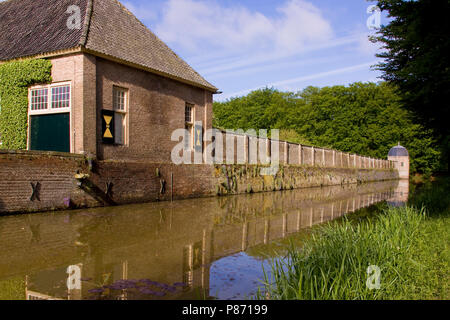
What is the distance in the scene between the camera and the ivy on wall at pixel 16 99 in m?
13.1

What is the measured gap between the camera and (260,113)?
2233 inches

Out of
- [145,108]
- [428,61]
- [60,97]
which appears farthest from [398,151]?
Answer: [60,97]

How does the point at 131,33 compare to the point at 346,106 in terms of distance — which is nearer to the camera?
the point at 131,33

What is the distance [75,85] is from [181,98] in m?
5.49

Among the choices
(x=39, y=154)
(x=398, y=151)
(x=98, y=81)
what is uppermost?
(x=98, y=81)

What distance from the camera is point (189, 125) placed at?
17.6 meters

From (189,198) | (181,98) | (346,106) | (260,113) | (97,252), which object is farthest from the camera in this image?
(260,113)

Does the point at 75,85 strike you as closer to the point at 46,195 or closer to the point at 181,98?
the point at 46,195

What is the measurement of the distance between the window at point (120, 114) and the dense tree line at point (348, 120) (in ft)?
119

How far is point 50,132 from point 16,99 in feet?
6.36

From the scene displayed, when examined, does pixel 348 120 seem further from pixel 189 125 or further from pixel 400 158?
pixel 189 125

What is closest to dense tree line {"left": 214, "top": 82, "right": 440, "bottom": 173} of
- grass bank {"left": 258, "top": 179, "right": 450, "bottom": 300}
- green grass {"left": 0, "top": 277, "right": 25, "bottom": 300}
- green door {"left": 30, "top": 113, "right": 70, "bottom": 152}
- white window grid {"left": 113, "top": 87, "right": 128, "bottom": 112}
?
white window grid {"left": 113, "top": 87, "right": 128, "bottom": 112}

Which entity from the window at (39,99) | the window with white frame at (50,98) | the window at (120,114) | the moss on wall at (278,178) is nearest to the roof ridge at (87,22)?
the window with white frame at (50,98)
